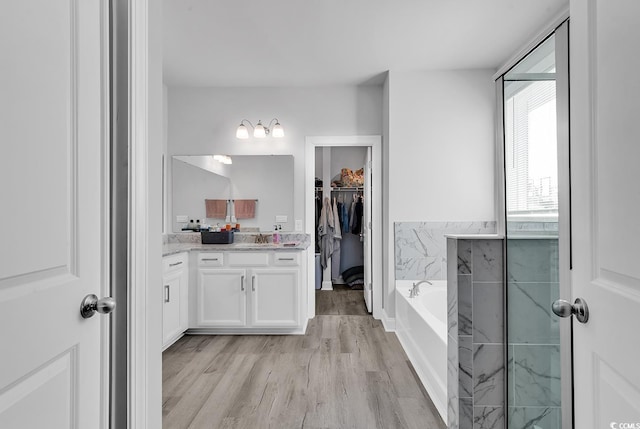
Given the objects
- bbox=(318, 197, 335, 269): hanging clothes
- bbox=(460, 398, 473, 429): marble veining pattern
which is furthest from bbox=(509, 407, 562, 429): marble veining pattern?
bbox=(318, 197, 335, 269): hanging clothes

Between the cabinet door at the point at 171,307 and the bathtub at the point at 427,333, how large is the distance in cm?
202

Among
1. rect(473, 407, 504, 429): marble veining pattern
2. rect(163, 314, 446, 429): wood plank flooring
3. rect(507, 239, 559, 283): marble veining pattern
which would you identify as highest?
rect(507, 239, 559, 283): marble veining pattern

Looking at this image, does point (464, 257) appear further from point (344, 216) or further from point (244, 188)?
point (344, 216)

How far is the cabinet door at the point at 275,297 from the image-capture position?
336cm

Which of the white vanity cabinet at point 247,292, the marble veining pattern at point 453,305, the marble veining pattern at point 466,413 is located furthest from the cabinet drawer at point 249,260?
the marble veining pattern at point 466,413

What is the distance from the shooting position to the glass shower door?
123cm

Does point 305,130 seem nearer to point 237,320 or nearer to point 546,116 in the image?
point 237,320

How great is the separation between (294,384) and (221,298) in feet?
4.31

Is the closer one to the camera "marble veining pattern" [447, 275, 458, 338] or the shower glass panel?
the shower glass panel

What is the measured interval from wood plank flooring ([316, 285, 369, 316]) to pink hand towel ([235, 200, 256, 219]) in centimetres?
142

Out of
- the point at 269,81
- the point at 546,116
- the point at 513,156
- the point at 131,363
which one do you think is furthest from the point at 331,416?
the point at 269,81

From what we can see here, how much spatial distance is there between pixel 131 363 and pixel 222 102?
347 centimetres

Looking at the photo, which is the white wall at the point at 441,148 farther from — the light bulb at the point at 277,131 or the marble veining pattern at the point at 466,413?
the marble veining pattern at the point at 466,413

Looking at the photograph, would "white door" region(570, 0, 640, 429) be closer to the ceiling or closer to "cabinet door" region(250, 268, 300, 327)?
the ceiling
